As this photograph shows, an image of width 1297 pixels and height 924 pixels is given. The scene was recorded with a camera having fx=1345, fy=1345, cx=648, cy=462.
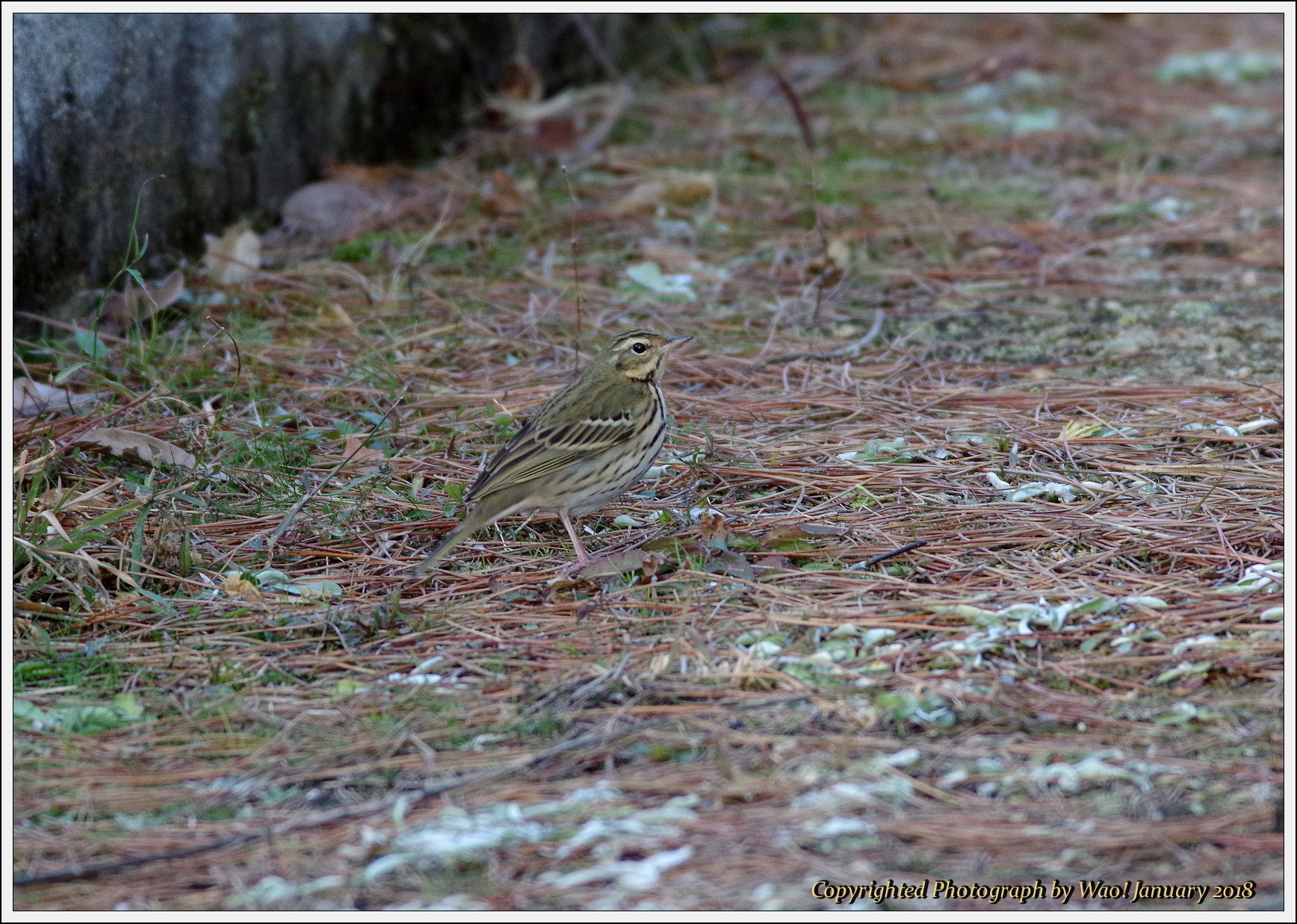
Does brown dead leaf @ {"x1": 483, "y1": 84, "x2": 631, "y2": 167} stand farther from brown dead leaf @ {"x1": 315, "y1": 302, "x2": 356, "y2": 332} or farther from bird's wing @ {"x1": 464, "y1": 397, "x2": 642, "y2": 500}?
bird's wing @ {"x1": 464, "y1": 397, "x2": 642, "y2": 500}

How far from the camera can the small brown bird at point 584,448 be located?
4.68 meters

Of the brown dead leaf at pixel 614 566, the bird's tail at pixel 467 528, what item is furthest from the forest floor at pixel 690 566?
the bird's tail at pixel 467 528

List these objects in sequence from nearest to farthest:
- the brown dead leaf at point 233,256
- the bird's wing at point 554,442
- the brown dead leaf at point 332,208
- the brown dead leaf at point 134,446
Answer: the bird's wing at point 554,442 < the brown dead leaf at point 134,446 < the brown dead leaf at point 233,256 < the brown dead leaf at point 332,208

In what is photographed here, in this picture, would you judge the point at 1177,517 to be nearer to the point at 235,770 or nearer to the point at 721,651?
the point at 721,651

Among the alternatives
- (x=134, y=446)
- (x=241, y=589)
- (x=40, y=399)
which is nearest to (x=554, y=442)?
(x=241, y=589)

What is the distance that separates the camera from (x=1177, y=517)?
4.68 meters

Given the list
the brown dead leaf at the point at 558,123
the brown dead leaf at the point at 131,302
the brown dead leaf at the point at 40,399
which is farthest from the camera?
the brown dead leaf at the point at 558,123

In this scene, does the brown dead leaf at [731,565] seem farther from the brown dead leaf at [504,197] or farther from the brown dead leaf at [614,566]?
the brown dead leaf at [504,197]

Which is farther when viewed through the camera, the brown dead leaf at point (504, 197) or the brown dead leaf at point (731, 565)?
the brown dead leaf at point (504, 197)

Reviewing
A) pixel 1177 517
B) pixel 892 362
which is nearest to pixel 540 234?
pixel 892 362

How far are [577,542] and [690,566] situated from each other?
0.46 metres

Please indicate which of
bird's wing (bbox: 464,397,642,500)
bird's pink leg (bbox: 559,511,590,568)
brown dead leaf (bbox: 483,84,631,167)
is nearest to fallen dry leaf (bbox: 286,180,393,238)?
brown dead leaf (bbox: 483,84,631,167)

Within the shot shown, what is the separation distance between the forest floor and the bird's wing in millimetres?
299

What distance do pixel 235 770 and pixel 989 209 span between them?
665cm
